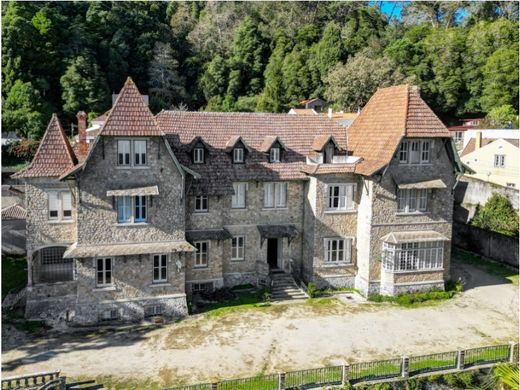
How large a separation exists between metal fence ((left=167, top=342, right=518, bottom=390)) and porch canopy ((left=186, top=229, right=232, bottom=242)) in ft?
33.6

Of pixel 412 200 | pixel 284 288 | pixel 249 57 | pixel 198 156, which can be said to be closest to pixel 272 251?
pixel 284 288

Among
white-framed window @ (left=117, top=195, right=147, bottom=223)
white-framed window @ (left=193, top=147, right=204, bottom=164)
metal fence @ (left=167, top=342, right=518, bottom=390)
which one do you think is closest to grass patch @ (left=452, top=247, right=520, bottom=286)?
metal fence @ (left=167, top=342, right=518, bottom=390)

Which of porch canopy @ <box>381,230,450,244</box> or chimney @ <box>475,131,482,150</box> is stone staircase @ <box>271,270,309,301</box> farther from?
chimney @ <box>475,131,482,150</box>

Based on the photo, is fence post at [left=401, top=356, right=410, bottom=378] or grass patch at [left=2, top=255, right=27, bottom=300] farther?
grass patch at [left=2, top=255, right=27, bottom=300]

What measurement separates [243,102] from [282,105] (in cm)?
718

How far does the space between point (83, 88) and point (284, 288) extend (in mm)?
52854

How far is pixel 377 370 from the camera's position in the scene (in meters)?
19.6

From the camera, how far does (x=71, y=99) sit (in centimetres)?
6806

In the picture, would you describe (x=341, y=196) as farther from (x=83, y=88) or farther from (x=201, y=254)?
(x=83, y=88)

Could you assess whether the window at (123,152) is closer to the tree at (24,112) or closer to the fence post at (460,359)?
the fence post at (460,359)

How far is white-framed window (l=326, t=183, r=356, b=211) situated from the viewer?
29062 millimetres

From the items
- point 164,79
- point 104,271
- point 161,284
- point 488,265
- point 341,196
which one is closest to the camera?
point 104,271

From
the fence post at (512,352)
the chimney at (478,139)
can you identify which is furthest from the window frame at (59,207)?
the chimney at (478,139)

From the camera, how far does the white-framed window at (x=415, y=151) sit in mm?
28250
